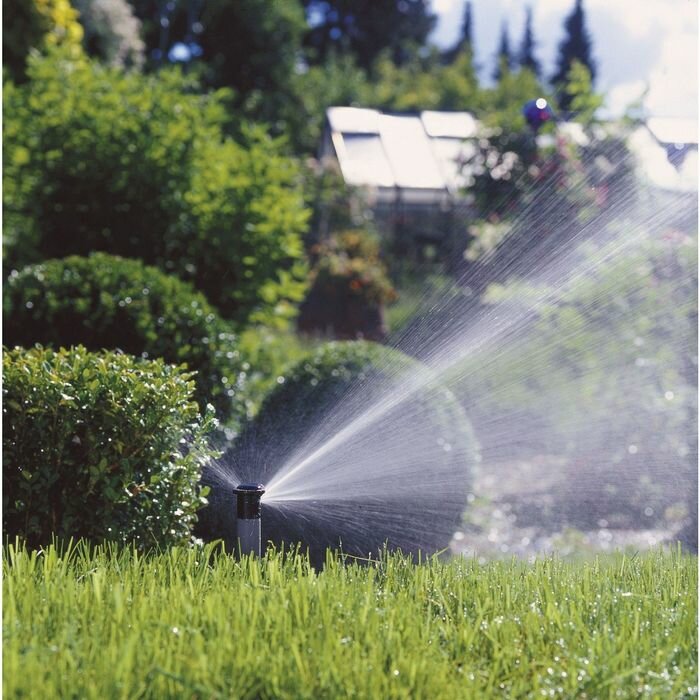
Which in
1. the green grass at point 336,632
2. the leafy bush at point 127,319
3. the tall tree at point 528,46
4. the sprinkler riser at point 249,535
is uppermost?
the tall tree at point 528,46

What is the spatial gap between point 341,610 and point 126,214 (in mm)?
5099

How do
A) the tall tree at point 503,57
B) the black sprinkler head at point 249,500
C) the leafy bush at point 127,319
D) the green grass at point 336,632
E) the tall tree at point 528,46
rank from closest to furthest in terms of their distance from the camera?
the green grass at point 336,632 < the black sprinkler head at point 249,500 < the leafy bush at point 127,319 < the tall tree at point 528,46 < the tall tree at point 503,57

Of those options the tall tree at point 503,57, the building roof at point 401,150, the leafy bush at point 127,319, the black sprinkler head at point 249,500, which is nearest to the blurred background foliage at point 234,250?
the leafy bush at point 127,319

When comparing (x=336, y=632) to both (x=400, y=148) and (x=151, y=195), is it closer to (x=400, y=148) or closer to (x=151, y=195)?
(x=151, y=195)

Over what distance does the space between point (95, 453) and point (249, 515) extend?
2.06 feet

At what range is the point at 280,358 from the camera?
811 centimetres

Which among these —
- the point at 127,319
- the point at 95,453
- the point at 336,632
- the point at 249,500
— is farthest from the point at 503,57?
the point at 336,632

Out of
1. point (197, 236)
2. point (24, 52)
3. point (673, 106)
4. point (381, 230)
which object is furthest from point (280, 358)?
point (381, 230)

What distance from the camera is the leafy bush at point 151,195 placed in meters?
6.96

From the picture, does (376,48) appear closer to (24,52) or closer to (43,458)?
(24,52)

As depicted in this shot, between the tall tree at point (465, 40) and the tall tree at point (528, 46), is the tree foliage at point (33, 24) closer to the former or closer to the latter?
the tall tree at point (528, 46)

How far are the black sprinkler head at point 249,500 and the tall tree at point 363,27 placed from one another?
30.4m

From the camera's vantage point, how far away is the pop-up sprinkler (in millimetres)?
Result: 3250

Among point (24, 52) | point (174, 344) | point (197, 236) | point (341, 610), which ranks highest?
point (24, 52)
